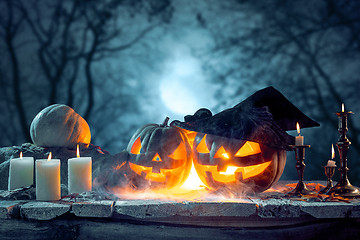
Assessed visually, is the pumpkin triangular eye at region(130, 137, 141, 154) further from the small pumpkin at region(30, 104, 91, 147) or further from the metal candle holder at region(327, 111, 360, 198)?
the metal candle holder at region(327, 111, 360, 198)

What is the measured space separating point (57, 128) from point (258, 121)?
149 centimetres

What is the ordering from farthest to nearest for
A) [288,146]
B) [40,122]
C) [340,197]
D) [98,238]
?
[40,122] → [288,146] → [340,197] → [98,238]

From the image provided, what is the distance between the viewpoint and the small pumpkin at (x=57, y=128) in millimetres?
Result: 2475

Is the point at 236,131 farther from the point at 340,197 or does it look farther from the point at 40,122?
→ the point at 40,122

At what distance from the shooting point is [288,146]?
6.51 feet

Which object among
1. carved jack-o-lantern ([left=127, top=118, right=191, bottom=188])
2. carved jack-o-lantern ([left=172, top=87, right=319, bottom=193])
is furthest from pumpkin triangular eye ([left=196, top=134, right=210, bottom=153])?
carved jack-o-lantern ([left=127, top=118, right=191, bottom=188])

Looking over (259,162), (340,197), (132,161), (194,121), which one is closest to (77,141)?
(132,161)

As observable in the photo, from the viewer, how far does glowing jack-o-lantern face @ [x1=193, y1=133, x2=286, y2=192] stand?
6.25 ft

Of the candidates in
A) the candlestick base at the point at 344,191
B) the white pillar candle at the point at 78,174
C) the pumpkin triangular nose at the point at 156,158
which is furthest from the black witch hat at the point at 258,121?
the white pillar candle at the point at 78,174

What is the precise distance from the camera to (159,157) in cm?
204

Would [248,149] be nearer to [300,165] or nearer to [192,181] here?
[300,165]

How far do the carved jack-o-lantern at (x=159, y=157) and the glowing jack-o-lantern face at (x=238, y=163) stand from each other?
0.43 feet

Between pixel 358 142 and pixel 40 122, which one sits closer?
pixel 40 122

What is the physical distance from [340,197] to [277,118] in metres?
0.61
